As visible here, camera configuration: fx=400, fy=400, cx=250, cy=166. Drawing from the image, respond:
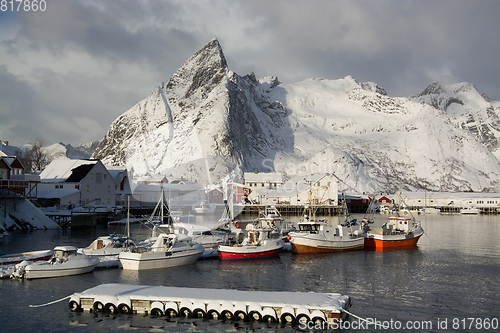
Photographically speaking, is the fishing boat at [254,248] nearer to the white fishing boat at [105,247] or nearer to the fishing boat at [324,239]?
the fishing boat at [324,239]

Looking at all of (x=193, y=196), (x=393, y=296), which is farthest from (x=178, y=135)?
(x=393, y=296)

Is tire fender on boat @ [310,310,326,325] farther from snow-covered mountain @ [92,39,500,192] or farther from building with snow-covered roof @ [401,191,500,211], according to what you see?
snow-covered mountain @ [92,39,500,192]

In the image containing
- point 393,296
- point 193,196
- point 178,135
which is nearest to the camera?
point 393,296

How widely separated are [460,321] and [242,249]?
17.7 m

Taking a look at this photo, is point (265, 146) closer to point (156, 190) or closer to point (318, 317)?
point (156, 190)

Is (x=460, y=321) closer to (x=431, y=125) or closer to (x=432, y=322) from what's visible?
(x=432, y=322)

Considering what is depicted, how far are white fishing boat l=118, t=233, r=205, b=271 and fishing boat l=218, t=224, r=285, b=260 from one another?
7.75 ft

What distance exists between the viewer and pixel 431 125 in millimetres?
177750

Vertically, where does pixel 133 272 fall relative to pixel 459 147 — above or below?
below

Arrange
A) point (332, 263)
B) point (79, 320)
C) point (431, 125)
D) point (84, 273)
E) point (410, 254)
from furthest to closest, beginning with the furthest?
point (431, 125)
point (410, 254)
point (332, 263)
point (84, 273)
point (79, 320)

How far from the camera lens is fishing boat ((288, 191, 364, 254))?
35875 millimetres

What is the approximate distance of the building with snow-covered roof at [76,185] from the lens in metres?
65.3

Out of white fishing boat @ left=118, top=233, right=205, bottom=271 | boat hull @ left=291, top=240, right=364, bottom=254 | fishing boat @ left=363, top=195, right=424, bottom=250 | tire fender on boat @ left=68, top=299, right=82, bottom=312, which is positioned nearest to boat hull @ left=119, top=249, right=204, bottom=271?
white fishing boat @ left=118, top=233, right=205, bottom=271

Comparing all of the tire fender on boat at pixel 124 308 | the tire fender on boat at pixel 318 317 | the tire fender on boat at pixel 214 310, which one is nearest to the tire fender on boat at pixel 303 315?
the tire fender on boat at pixel 318 317
